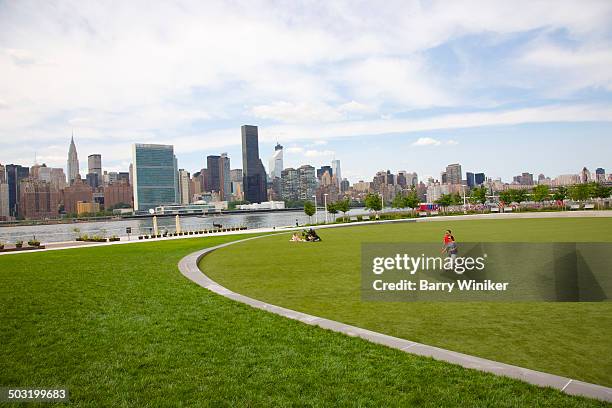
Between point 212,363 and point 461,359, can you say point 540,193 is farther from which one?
point 212,363

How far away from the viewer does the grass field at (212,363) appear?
551 cm

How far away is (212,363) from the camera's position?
6.79 metres

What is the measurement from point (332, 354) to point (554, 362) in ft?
11.3

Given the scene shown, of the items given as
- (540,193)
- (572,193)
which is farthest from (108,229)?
(572,193)

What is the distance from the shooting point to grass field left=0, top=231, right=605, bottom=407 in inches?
217

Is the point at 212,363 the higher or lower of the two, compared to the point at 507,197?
lower

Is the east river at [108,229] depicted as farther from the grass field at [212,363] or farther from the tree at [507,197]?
the grass field at [212,363]

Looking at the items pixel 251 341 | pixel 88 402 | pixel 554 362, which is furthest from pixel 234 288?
pixel 554 362

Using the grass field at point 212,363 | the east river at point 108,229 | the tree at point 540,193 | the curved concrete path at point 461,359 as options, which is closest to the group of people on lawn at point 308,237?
the grass field at point 212,363

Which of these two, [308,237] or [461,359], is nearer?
[461,359]

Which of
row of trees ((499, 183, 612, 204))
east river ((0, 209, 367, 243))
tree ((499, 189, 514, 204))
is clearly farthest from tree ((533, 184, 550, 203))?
east river ((0, 209, 367, 243))

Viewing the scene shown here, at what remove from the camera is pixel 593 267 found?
14.7 m

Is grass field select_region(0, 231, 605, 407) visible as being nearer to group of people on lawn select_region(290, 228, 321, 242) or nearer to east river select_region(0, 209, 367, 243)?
group of people on lawn select_region(290, 228, 321, 242)

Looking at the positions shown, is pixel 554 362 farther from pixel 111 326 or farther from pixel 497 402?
pixel 111 326
